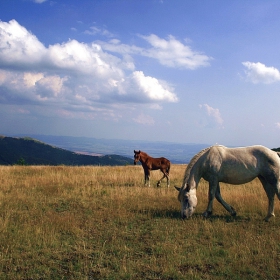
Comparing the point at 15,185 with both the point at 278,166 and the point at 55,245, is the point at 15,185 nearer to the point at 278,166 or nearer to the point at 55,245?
the point at 55,245

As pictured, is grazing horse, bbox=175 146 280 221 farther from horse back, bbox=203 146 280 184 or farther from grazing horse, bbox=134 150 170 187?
grazing horse, bbox=134 150 170 187

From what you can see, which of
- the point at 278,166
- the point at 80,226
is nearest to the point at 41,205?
the point at 80,226

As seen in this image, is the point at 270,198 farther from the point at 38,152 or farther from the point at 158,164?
the point at 38,152

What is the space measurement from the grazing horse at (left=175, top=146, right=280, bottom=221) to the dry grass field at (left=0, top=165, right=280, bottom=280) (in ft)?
1.96

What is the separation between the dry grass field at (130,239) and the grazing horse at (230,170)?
60 cm

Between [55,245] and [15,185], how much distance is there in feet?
27.1

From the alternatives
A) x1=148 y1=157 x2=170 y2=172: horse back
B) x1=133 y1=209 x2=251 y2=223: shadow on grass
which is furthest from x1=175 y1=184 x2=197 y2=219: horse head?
x1=148 y1=157 x2=170 y2=172: horse back

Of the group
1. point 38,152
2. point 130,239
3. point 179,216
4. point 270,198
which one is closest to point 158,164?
point 179,216

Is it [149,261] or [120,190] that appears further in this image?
A: [120,190]

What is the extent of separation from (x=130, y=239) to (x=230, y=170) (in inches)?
159

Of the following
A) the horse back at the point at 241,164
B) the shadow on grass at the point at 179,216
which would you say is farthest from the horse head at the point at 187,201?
the horse back at the point at 241,164

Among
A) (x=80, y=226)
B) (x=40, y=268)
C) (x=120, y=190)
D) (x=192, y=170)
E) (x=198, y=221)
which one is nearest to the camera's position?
(x=40, y=268)

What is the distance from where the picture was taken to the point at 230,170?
8.74 meters

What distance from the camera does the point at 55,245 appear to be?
242 inches
